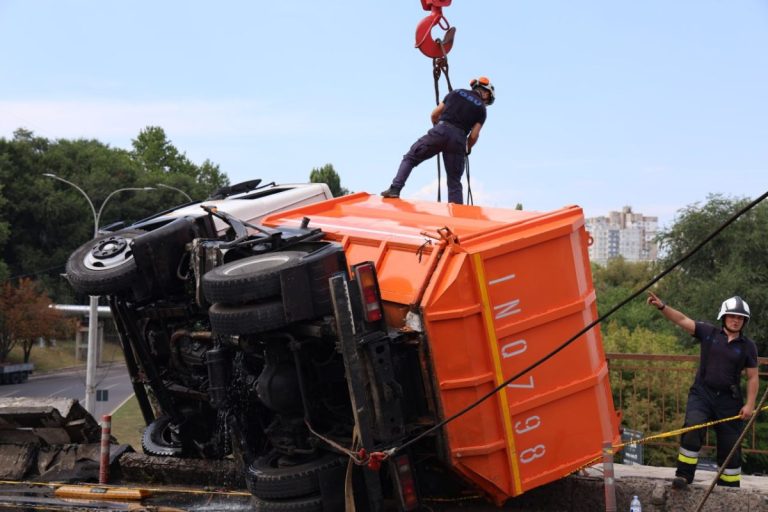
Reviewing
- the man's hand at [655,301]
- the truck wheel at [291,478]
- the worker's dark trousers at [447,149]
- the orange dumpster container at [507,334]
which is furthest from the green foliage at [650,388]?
the truck wheel at [291,478]

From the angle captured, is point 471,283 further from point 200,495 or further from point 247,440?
point 200,495

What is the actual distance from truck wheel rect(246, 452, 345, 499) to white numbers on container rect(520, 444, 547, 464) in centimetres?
103

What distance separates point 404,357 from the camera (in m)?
4.98

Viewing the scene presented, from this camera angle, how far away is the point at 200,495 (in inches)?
249

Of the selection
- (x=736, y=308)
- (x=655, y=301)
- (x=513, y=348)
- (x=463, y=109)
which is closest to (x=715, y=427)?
(x=736, y=308)

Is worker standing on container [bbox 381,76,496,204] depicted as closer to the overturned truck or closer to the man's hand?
the overturned truck

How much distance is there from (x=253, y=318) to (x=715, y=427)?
10.1 ft

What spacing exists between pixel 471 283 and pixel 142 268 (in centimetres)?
258

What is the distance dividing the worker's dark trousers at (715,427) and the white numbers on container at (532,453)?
0.97 metres

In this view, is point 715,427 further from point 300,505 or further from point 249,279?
point 249,279

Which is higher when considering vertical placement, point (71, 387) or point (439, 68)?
point (439, 68)

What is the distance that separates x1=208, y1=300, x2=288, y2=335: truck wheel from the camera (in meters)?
4.77

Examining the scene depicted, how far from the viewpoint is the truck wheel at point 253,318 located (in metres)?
4.77

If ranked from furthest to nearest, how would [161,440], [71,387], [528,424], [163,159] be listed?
[163,159], [71,387], [161,440], [528,424]
